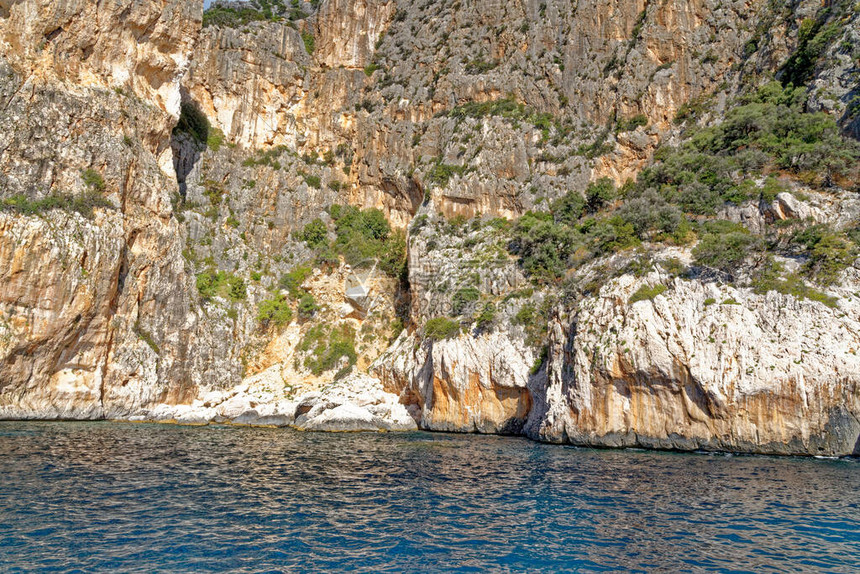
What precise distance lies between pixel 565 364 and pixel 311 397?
1968 cm

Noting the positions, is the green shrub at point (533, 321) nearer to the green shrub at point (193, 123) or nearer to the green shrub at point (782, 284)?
the green shrub at point (782, 284)

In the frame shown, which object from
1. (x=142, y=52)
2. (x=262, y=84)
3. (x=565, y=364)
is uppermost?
(x=262, y=84)

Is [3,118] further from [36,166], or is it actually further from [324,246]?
[324,246]

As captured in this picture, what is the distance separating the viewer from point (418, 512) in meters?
14.8

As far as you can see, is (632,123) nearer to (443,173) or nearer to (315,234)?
(443,173)

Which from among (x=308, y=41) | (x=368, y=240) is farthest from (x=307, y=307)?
(x=308, y=41)

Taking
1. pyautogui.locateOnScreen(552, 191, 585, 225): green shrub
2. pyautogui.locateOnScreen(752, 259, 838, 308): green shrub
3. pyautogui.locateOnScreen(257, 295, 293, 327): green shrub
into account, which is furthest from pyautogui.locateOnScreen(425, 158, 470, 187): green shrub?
pyautogui.locateOnScreen(752, 259, 838, 308): green shrub

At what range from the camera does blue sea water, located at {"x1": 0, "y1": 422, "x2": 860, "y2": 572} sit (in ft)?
36.3

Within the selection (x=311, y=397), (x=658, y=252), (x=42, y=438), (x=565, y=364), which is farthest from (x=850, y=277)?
(x=42, y=438)

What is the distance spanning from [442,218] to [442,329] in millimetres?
14609

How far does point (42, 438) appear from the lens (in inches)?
1050

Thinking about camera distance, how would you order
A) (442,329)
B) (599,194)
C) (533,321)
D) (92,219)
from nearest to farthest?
(533,321) → (442,329) → (92,219) → (599,194)

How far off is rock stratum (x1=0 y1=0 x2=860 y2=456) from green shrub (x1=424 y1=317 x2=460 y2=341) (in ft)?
1.00

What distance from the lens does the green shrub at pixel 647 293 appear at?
93.9 feet
